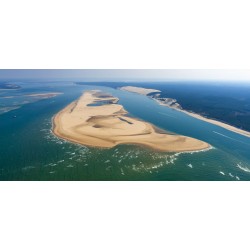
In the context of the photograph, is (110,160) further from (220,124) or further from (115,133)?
(220,124)

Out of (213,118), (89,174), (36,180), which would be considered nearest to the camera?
(36,180)

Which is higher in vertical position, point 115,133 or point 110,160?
point 115,133

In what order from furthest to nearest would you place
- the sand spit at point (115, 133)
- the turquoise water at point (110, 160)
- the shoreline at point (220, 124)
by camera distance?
the shoreline at point (220, 124), the sand spit at point (115, 133), the turquoise water at point (110, 160)

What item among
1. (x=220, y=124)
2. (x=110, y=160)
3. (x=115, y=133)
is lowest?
(x=110, y=160)

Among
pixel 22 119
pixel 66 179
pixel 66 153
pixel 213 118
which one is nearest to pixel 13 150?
pixel 66 153

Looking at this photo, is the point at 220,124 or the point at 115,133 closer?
the point at 115,133

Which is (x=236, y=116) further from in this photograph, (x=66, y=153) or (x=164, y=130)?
(x=66, y=153)

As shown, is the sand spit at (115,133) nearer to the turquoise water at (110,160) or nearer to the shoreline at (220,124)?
the turquoise water at (110,160)

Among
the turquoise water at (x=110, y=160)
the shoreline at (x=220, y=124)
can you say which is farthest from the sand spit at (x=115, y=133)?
the shoreline at (x=220, y=124)

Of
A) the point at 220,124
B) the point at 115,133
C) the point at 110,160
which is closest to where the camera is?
the point at 110,160

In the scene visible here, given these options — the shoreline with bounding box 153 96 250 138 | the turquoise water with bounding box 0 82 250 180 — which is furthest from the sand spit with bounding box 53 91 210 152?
the shoreline with bounding box 153 96 250 138

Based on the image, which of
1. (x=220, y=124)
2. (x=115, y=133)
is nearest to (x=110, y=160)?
(x=115, y=133)
